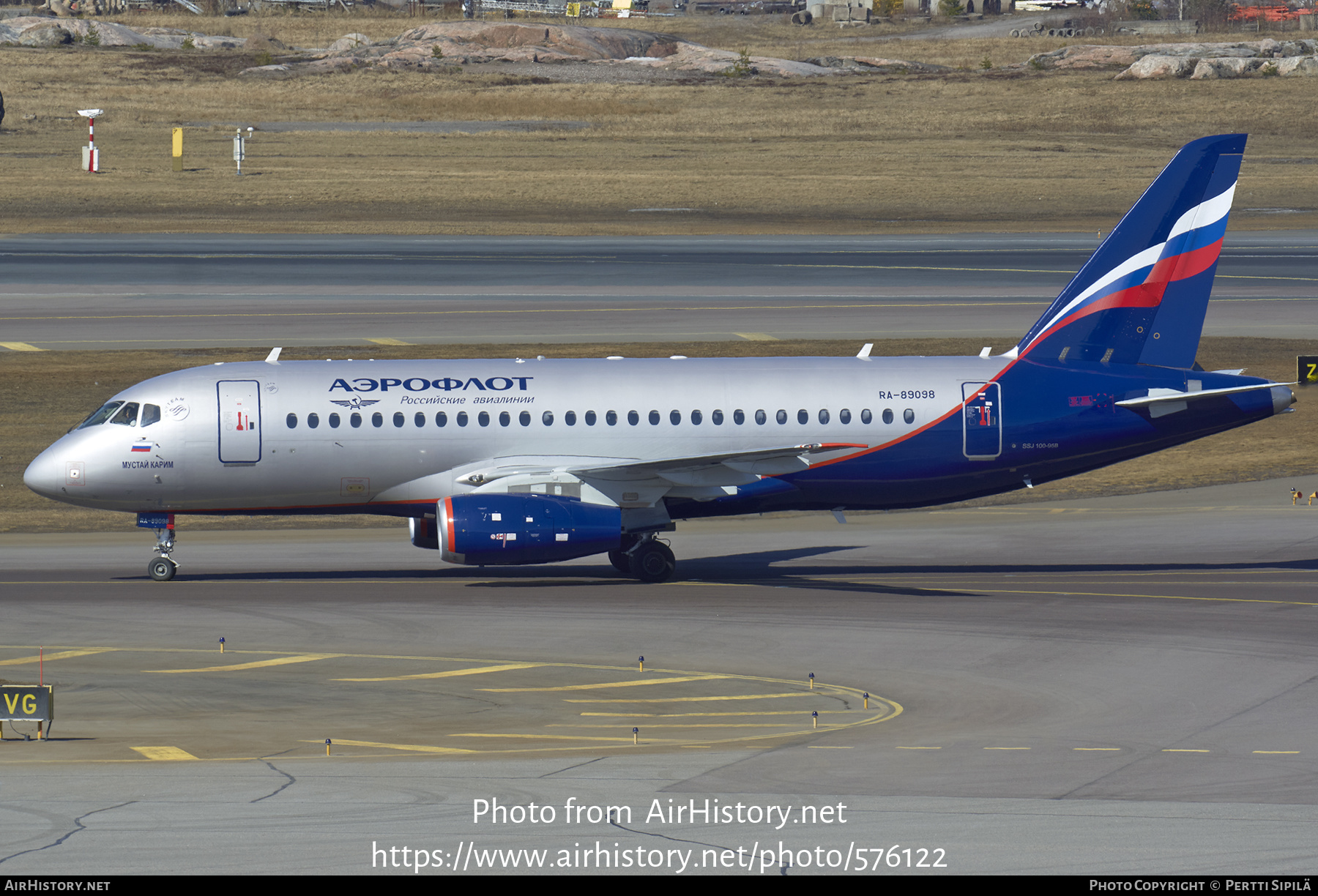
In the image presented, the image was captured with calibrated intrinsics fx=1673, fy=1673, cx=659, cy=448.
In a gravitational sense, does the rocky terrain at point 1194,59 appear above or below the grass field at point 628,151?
above

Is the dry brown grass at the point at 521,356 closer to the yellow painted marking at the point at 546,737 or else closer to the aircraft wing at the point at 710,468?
the aircraft wing at the point at 710,468

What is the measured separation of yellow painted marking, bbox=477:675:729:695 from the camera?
25.2m

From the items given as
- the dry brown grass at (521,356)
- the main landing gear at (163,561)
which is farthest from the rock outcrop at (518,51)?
the main landing gear at (163,561)

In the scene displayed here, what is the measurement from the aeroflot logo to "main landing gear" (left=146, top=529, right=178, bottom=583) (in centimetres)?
465

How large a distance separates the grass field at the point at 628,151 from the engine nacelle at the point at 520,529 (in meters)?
56.5

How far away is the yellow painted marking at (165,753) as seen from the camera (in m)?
20.7

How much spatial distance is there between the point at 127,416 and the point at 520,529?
339 inches

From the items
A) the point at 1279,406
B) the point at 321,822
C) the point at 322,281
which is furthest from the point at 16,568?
the point at 322,281

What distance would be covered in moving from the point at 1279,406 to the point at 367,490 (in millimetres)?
18719

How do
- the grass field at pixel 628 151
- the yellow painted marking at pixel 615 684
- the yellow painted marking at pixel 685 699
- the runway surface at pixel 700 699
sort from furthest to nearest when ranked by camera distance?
the grass field at pixel 628 151 < the yellow painted marking at pixel 615 684 < the yellow painted marking at pixel 685 699 < the runway surface at pixel 700 699

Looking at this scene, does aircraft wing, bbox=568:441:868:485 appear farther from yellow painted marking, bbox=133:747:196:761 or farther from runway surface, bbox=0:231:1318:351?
runway surface, bbox=0:231:1318:351

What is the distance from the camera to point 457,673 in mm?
26359

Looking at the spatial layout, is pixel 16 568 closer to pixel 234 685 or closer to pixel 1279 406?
pixel 234 685

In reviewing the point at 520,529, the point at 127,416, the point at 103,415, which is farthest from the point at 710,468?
the point at 103,415
